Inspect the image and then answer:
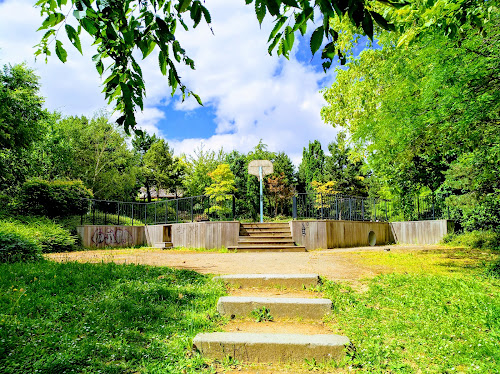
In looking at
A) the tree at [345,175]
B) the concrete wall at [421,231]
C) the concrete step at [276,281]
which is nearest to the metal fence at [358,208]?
the concrete wall at [421,231]

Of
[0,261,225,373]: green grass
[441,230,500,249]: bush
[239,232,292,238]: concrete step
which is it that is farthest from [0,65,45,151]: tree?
[441,230,500,249]: bush

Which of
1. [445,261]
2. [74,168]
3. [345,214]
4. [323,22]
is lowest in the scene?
[445,261]

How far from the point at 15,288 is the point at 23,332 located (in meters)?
1.59

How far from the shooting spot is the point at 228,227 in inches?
480

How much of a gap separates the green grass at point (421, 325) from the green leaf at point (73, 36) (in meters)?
3.25

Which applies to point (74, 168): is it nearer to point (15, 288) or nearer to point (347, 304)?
point (15, 288)

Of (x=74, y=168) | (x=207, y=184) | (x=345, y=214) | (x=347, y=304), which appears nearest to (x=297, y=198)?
(x=345, y=214)

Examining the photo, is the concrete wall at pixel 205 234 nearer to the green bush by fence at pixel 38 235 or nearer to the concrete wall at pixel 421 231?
the green bush by fence at pixel 38 235

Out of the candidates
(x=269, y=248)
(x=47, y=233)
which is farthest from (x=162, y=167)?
(x=269, y=248)

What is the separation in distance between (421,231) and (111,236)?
15.4 meters

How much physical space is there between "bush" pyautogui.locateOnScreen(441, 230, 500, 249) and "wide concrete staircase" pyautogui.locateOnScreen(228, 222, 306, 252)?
587cm

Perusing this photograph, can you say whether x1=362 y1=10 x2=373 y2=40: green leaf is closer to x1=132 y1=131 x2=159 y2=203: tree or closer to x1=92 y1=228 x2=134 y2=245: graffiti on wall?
x1=92 y1=228 x2=134 y2=245: graffiti on wall

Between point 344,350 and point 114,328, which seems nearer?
point 344,350

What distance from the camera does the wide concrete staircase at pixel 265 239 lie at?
11.6 m
